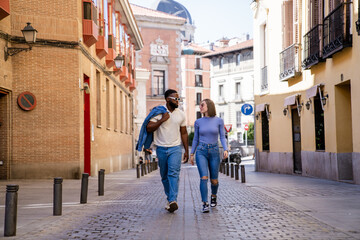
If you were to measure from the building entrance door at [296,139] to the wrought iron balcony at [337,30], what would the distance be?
19.7ft

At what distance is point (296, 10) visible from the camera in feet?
73.9

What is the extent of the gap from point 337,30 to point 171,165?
923 cm

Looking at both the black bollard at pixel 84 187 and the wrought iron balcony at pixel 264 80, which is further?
the wrought iron balcony at pixel 264 80

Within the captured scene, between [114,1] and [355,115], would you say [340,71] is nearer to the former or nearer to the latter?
[355,115]

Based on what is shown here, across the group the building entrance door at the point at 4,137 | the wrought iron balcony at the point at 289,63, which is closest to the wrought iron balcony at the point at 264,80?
the wrought iron balcony at the point at 289,63

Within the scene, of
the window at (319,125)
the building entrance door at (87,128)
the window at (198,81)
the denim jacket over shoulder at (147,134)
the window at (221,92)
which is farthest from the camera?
the window at (198,81)

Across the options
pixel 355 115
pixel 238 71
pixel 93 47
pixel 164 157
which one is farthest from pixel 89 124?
pixel 238 71

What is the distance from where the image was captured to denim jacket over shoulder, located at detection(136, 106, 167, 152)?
9.20m

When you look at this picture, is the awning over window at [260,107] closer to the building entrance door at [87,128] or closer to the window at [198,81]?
the building entrance door at [87,128]

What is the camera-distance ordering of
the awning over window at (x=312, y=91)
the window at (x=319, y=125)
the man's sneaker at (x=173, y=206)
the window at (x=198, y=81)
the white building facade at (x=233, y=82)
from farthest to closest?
1. the window at (x=198, y=81)
2. the white building facade at (x=233, y=82)
3. the window at (x=319, y=125)
4. the awning over window at (x=312, y=91)
5. the man's sneaker at (x=173, y=206)

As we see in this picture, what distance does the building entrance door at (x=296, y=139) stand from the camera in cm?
2327

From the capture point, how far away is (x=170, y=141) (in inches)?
363

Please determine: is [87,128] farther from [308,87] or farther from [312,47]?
[312,47]

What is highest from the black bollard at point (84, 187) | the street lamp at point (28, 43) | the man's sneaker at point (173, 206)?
the street lamp at point (28, 43)
